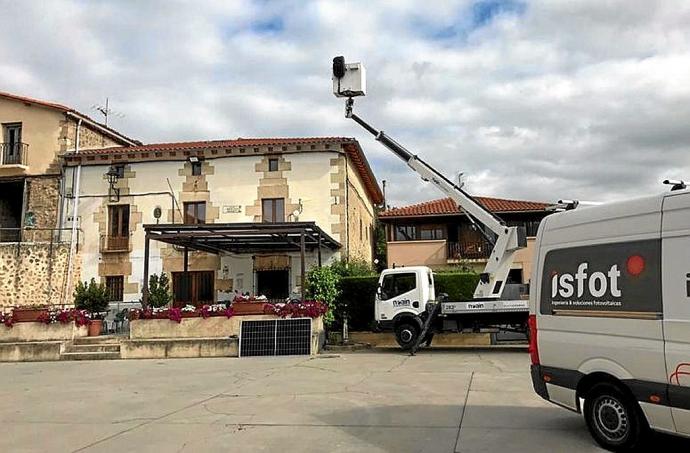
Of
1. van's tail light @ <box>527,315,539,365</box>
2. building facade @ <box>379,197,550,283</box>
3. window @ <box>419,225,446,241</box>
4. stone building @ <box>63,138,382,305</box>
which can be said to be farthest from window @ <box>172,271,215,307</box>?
van's tail light @ <box>527,315,539,365</box>

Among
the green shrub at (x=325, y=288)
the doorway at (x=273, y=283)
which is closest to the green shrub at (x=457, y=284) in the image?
the green shrub at (x=325, y=288)

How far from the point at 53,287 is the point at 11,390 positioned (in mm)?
11872

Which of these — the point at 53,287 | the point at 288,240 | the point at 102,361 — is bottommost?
the point at 102,361

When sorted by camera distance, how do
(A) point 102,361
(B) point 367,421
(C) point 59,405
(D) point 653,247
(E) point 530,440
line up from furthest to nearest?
(A) point 102,361, (C) point 59,405, (B) point 367,421, (E) point 530,440, (D) point 653,247

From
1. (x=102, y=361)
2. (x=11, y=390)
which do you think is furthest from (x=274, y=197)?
(x=11, y=390)

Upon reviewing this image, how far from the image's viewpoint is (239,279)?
21469 mm

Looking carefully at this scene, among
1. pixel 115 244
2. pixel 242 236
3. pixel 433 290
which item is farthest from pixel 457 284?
pixel 115 244

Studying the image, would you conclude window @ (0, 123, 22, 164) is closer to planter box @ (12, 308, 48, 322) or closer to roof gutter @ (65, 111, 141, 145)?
roof gutter @ (65, 111, 141, 145)

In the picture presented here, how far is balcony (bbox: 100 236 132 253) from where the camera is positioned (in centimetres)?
2195

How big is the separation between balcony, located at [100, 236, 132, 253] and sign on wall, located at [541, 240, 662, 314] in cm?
1869

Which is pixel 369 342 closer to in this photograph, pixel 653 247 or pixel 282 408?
pixel 282 408

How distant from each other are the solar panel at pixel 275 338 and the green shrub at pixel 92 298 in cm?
748

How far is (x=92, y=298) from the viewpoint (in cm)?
2072

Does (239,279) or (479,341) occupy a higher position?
(239,279)
